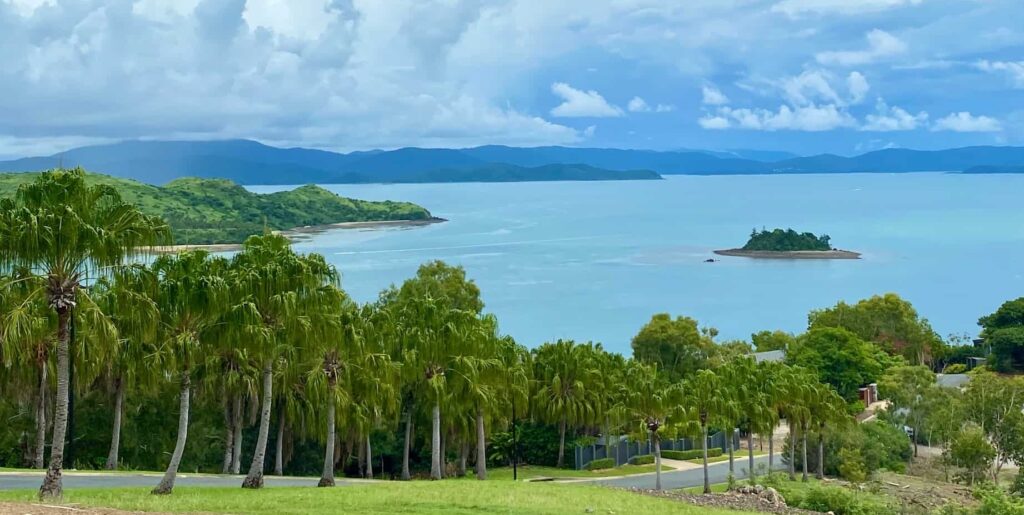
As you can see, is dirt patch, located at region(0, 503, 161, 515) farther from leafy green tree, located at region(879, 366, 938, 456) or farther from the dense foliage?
the dense foliage

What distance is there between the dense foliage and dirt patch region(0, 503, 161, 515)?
17302 cm

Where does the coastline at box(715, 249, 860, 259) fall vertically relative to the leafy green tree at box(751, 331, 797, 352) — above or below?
above

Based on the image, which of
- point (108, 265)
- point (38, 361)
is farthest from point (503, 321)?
point (108, 265)

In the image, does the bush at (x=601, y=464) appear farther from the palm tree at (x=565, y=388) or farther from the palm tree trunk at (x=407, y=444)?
the palm tree trunk at (x=407, y=444)

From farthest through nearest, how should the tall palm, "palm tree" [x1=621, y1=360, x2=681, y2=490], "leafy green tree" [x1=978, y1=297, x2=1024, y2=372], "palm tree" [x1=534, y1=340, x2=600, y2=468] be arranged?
"leafy green tree" [x1=978, y1=297, x2=1024, y2=372] → "palm tree" [x1=534, y1=340, x2=600, y2=468] → "palm tree" [x1=621, y1=360, x2=681, y2=490] → the tall palm

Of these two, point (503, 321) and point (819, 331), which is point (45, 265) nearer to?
point (819, 331)

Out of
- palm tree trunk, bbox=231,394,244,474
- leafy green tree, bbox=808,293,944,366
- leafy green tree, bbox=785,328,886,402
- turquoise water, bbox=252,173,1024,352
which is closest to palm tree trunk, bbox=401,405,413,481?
palm tree trunk, bbox=231,394,244,474

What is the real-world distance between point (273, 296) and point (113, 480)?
7.59 metres

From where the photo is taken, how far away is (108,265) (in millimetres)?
19828

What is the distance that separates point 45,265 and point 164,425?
19904mm

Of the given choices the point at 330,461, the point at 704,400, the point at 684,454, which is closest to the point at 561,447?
the point at 684,454

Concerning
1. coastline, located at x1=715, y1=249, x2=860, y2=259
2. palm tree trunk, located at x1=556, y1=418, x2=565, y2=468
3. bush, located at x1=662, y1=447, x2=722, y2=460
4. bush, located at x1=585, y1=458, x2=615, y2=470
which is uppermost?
coastline, located at x1=715, y1=249, x2=860, y2=259

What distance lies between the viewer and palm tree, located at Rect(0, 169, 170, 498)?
18.7 metres

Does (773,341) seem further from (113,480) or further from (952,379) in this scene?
(113,480)
